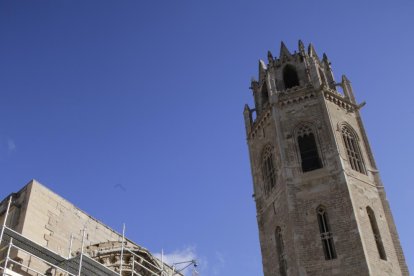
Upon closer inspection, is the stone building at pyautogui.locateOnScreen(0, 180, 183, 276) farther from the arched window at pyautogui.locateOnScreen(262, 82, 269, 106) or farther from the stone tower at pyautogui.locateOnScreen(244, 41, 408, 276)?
the arched window at pyautogui.locateOnScreen(262, 82, 269, 106)

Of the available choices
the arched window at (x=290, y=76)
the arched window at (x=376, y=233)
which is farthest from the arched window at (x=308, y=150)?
the arched window at (x=290, y=76)

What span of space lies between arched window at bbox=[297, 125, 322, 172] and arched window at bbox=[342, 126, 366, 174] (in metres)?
1.57

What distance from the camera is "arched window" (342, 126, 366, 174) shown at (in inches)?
1043

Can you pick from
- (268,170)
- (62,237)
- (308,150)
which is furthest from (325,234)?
(62,237)

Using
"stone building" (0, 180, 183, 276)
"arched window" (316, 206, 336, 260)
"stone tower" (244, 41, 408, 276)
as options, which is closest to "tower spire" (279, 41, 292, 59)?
"stone tower" (244, 41, 408, 276)

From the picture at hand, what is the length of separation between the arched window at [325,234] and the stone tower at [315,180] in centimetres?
4

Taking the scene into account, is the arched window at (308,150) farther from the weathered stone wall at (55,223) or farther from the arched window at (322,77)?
the weathered stone wall at (55,223)

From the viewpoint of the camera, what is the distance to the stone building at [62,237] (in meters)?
16.2

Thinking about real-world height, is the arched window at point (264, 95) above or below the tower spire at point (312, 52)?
below

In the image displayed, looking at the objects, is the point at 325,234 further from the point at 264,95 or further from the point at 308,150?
the point at 264,95

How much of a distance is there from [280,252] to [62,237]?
33.6 ft

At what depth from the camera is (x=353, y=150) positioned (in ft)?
89.7

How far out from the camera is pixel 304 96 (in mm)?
28859

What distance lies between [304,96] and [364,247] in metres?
9.45
